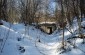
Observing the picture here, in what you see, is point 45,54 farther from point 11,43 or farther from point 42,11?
point 42,11

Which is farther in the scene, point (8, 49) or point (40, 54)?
point (40, 54)

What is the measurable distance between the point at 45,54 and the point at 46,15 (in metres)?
23.5

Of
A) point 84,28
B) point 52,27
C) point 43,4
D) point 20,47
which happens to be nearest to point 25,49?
point 20,47

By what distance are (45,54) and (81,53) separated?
4.41ft

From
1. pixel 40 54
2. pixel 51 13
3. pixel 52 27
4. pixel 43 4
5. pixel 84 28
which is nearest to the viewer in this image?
pixel 40 54

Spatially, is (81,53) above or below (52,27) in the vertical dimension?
above

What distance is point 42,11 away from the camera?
103 feet

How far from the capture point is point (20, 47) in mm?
7562

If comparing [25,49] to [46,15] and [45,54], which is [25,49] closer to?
[45,54]

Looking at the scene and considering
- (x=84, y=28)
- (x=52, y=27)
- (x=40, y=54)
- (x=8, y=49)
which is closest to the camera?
(x=8, y=49)

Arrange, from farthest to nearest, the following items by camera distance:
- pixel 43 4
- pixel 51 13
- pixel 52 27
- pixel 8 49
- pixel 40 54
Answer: pixel 43 4 < pixel 51 13 < pixel 52 27 < pixel 40 54 < pixel 8 49

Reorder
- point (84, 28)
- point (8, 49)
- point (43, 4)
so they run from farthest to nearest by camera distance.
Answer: point (43, 4) → point (84, 28) → point (8, 49)

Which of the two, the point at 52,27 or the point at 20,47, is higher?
the point at 20,47

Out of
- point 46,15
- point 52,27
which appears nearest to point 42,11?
point 46,15
